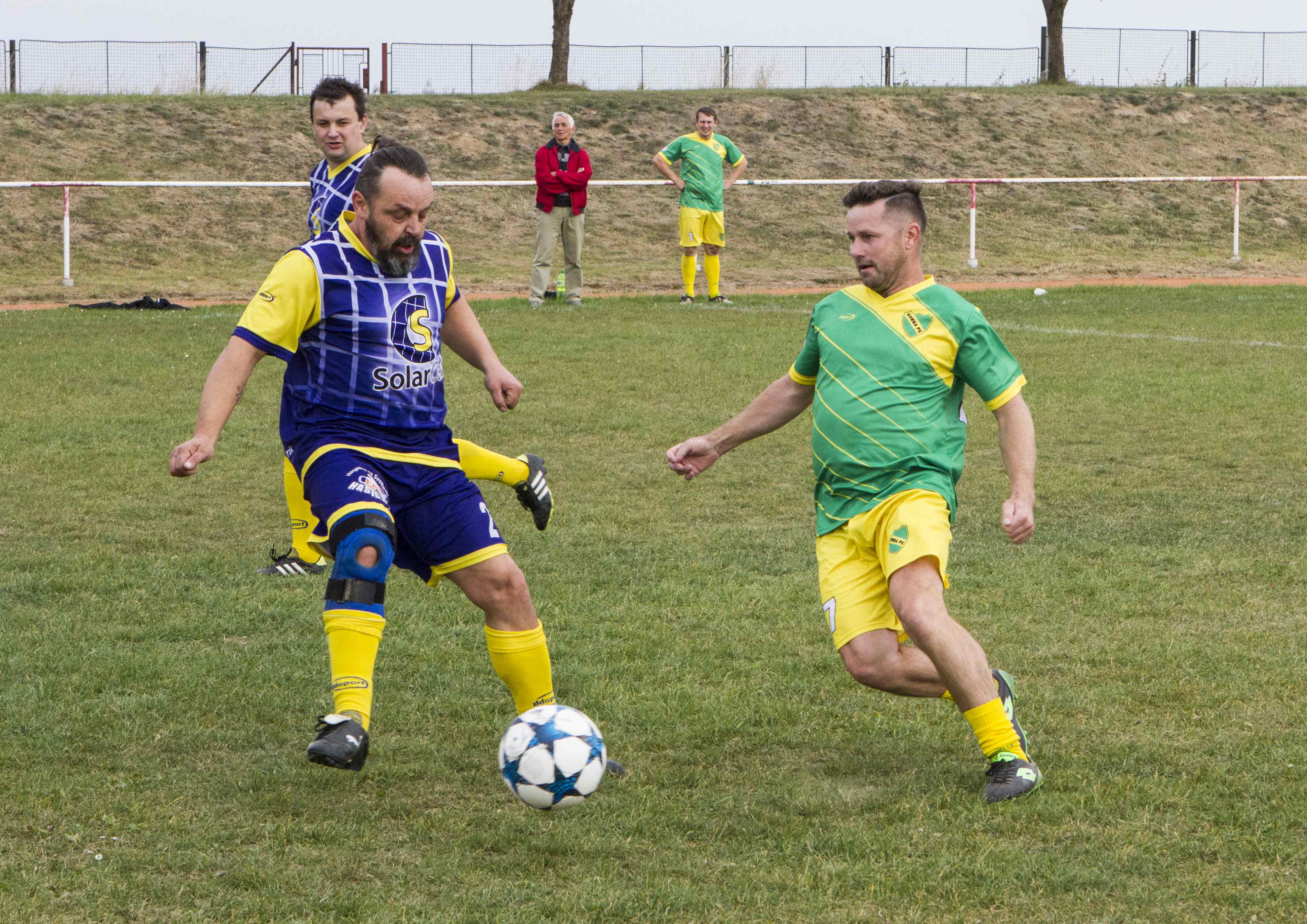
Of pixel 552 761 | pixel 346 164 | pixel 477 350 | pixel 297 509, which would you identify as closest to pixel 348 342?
pixel 477 350

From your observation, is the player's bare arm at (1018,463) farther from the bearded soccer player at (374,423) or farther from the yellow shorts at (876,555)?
the bearded soccer player at (374,423)

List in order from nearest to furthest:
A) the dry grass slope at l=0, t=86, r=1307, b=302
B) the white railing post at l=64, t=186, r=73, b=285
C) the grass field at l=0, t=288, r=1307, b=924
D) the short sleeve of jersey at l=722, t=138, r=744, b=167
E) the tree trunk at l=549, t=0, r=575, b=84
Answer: the grass field at l=0, t=288, r=1307, b=924 < the short sleeve of jersey at l=722, t=138, r=744, b=167 < the white railing post at l=64, t=186, r=73, b=285 < the dry grass slope at l=0, t=86, r=1307, b=302 < the tree trunk at l=549, t=0, r=575, b=84

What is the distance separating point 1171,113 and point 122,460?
108 feet

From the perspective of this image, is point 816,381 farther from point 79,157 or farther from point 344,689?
point 79,157

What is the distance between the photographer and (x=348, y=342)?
436 cm

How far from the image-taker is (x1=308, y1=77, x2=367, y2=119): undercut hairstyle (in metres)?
6.76

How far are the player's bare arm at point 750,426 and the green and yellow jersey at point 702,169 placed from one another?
1310 centimetres

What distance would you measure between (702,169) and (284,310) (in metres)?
13.7

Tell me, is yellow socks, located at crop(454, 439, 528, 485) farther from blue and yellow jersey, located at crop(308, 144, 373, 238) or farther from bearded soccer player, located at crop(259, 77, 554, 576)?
blue and yellow jersey, located at crop(308, 144, 373, 238)

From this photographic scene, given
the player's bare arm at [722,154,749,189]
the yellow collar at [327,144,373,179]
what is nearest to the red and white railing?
the player's bare arm at [722,154,749,189]

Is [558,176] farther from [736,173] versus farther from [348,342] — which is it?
[348,342]

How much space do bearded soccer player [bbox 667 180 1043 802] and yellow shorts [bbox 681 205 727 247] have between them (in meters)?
13.1

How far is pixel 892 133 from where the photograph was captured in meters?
34.0

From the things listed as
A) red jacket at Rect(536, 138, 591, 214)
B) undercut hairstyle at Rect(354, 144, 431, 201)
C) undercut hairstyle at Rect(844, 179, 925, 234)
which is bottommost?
undercut hairstyle at Rect(844, 179, 925, 234)
